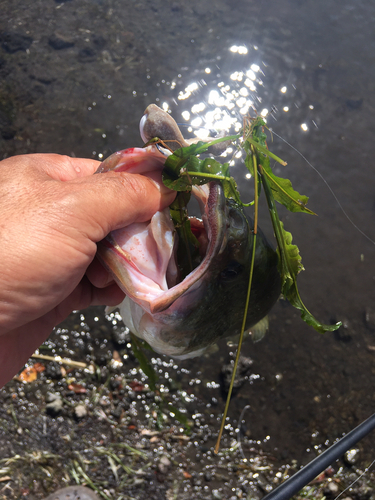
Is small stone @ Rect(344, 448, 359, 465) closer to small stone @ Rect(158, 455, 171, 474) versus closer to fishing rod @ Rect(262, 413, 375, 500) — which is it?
fishing rod @ Rect(262, 413, 375, 500)

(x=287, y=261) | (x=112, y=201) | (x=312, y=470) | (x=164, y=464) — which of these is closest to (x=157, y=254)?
(x=112, y=201)

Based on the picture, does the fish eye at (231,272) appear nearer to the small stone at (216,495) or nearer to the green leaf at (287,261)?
→ the green leaf at (287,261)

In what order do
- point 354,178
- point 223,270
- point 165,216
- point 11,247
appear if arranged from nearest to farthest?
point 11,247 → point 223,270 → point 165,216 → point 354,178

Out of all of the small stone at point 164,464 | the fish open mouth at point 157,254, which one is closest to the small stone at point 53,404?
the small stone at point 164,464

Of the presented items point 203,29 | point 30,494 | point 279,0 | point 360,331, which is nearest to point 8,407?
point 30,494

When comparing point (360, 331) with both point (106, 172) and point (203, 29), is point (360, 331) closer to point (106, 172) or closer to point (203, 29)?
point (106, 172)
